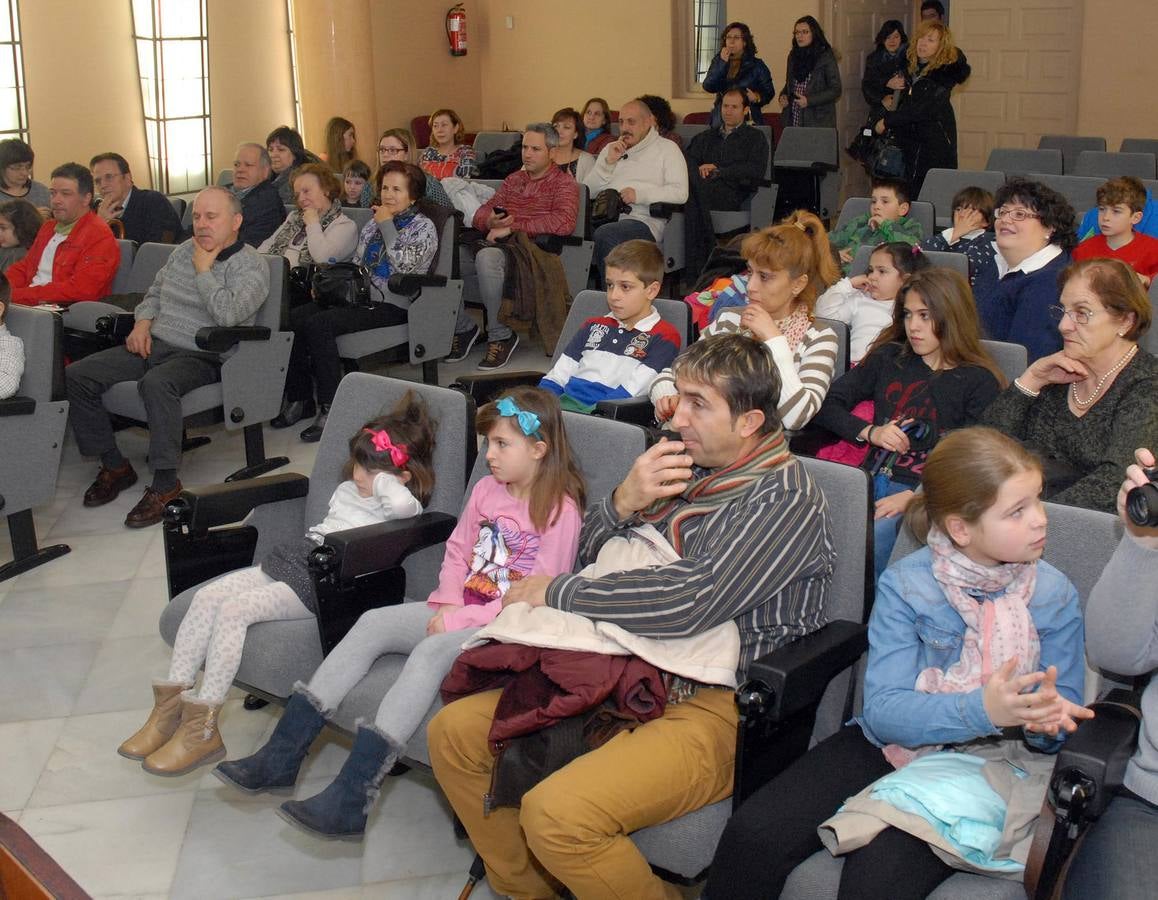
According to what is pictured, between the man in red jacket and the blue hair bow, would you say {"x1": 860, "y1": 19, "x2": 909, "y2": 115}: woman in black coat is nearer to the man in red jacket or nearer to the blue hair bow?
the man in red jacket

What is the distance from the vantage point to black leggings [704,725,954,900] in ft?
5.78

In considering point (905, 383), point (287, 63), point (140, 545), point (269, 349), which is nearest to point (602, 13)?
point (287, 63)

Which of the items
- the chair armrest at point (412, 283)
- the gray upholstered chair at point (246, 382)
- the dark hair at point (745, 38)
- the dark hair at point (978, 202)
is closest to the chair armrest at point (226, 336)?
the gray upholstered chair at point (246, 382)

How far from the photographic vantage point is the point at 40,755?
9.70 ft

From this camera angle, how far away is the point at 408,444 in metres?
2.85

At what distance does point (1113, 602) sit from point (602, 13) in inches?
364

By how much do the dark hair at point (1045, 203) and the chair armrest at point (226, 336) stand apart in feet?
8.34

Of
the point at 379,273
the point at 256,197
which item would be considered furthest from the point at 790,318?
the point at 256,197

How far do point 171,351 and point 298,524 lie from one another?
1.75 m

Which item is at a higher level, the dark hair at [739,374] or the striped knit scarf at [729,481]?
the dark hair at [739,374]

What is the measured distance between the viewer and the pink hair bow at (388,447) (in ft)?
9.20

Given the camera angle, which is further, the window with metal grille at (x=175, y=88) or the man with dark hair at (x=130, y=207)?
the window with metal grille at (x=175, y=88)

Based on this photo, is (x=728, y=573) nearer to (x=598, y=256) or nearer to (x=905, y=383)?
(x=905, y=383)

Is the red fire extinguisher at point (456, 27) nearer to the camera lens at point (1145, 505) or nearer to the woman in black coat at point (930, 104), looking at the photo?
the woman in black coat at point (930, 104)
